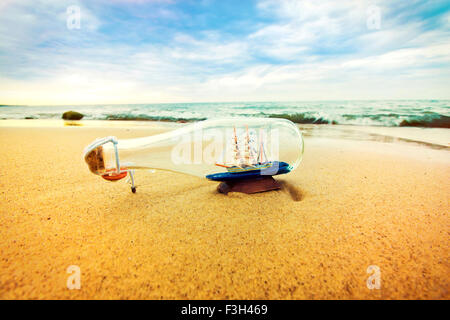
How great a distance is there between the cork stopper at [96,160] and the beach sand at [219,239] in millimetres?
317

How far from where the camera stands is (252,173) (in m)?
1.62

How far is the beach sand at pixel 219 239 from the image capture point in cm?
82

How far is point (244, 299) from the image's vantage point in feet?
2.59

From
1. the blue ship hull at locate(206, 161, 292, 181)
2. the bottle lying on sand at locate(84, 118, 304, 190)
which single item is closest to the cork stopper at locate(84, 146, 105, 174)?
the bottle lying on sand at locate(84, 118, 304, 190)

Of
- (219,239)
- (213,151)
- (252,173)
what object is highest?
(213,151)

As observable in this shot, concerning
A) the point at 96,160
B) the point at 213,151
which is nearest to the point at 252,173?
the point at 213,151

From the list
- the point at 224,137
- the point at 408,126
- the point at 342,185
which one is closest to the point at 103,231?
the point at 224,137

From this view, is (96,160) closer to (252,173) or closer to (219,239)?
(219,239)

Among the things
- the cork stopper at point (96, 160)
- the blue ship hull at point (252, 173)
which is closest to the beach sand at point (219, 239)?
the blue ship hull at point (252, 173)

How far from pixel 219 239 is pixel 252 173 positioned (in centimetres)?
66

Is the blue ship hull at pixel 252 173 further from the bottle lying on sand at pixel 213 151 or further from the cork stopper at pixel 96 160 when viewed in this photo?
the cork stopper at pixel 96 160

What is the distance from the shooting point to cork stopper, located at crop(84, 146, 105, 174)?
113 centimetres

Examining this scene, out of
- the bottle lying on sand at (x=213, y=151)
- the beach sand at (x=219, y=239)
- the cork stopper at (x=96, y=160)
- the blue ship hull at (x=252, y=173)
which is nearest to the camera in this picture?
the beach sand at (x=219, y=239)
